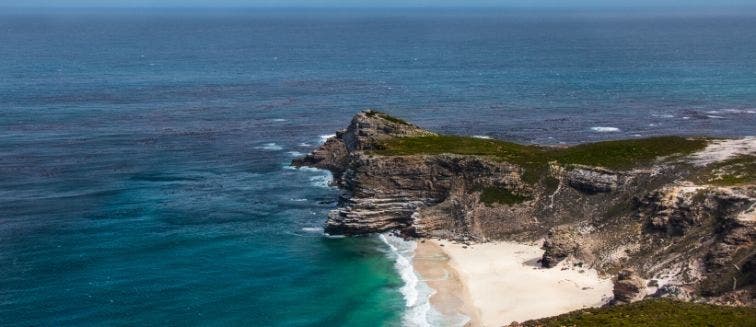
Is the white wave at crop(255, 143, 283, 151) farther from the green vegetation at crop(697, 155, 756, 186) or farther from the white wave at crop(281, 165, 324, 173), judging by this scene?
the green vegetation at crop(697, 155, 756, 186)

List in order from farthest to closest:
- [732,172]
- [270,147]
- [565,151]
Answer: [270,147] < [565,151] < [732,172]

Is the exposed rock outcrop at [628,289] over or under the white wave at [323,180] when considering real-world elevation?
over

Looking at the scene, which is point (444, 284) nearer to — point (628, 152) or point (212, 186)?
point (628, 152)

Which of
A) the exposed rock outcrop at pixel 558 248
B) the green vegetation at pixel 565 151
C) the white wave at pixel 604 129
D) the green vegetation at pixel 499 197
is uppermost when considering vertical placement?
the green vegetation at pixel 565 151

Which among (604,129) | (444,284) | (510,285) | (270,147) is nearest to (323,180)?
(270,147)

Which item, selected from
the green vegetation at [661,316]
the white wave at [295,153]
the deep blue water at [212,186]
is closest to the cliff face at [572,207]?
the deep blue water at [212,186]

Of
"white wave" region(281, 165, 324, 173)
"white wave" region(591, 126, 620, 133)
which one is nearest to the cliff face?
"white wave" region(281, 165, 324, 173)

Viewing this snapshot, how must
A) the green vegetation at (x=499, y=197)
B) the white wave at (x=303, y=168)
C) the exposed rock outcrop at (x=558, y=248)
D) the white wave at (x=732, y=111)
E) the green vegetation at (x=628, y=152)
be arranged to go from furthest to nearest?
the white wave at (x=732, y=111) → the white wave at (x=303, y=168) → the green vegetation at (x=628, y=152) → the green vegetation at (x=499, y=197) → the exposed rock outcrop at (x=558, y=248)

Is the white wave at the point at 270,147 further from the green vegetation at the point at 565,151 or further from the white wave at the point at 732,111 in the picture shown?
the white wave at the point at 732,111

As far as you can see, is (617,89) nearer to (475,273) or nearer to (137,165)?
(137,165)
